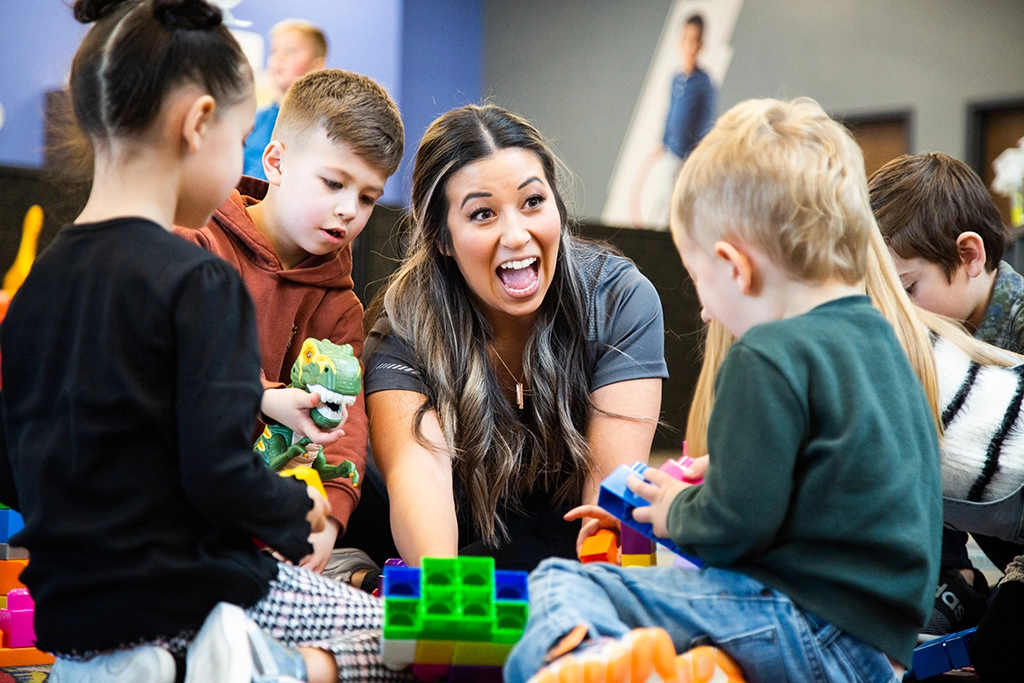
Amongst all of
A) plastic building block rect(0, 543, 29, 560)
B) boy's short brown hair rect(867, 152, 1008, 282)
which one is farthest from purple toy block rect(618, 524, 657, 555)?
plastic building block rect(0, 543, 29, 560)

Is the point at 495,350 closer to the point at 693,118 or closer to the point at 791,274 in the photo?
the point at 791,274

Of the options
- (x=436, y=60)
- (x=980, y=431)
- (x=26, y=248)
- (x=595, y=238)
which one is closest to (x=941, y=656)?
(x=980, y=431)

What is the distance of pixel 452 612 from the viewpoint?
1.06m

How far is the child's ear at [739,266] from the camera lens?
114 cm

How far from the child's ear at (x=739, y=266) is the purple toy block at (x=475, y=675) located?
52cm

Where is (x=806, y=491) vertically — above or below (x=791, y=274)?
below

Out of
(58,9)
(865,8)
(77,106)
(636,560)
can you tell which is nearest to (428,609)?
(636,560)

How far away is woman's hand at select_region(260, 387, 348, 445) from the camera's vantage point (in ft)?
4.58

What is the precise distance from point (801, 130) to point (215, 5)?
692 mm

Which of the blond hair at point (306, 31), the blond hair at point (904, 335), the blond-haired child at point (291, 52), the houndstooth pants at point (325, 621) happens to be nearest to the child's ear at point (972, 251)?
the blond hair at point (904, 335)

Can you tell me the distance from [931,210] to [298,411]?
1099mm

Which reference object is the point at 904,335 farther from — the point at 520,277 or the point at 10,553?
the point at 10,553

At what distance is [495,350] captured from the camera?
191cm

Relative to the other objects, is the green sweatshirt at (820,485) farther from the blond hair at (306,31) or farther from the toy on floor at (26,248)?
the blond hair at (306,31)
